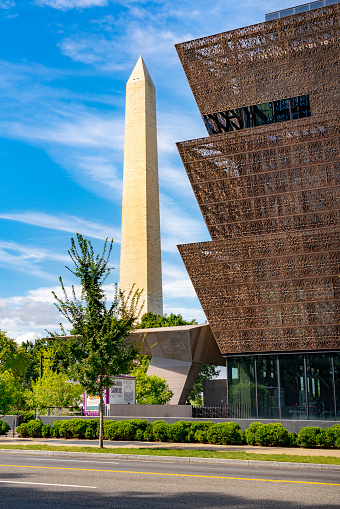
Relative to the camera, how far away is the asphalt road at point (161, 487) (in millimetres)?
10547

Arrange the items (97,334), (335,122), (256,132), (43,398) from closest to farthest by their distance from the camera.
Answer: (97,334) → (335,122) → (256,132) → (43,398)

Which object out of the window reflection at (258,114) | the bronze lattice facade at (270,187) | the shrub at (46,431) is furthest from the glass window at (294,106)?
the shrub at (46,431)

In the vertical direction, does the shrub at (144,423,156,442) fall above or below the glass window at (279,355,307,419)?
below

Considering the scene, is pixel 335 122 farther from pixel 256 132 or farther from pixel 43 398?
pixel 43 398

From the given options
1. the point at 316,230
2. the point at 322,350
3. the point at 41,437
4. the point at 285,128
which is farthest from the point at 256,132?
the point at 41,437

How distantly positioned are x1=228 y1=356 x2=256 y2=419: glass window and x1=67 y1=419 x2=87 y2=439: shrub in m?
13.1

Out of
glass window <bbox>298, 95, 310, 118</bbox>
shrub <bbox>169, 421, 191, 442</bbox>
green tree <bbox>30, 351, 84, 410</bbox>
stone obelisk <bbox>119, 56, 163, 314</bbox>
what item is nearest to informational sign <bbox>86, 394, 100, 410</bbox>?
green tree <bbox>30, 351, 84, 410</bbox>

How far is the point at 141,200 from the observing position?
75812mm

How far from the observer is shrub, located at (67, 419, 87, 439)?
102 feet

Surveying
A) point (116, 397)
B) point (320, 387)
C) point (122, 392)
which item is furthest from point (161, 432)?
point (320, 387)

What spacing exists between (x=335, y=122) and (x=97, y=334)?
67.5 feet

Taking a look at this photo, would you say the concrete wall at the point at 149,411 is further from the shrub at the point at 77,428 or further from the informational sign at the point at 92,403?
the shrub at the point at 77,428

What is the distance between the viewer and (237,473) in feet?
52.6

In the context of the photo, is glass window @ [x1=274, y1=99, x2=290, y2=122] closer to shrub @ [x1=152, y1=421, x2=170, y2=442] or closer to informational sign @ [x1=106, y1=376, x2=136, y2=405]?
informational sign @ [x1=106, y1=376, x2=136, y2=405]
